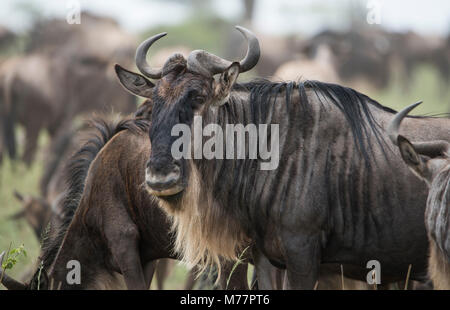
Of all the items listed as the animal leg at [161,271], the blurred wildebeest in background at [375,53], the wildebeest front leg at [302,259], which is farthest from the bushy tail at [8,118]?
the wildebeest front leg at [302,259]

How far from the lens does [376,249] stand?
13.8 ft

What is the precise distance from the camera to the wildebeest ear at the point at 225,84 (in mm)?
4129

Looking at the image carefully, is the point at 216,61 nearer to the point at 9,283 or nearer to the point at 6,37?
the point at 9,283

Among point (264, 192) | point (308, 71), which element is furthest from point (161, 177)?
point (308, 71)

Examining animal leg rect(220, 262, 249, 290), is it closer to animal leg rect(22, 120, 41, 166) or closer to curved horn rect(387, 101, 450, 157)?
curved horn rect(387, 101, 450, 157)

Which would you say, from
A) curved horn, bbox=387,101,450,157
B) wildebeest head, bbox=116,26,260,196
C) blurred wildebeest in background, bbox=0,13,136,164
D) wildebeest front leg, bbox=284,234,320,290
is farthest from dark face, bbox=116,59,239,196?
blurred wildebeest in background, bbox=0,13,136,164

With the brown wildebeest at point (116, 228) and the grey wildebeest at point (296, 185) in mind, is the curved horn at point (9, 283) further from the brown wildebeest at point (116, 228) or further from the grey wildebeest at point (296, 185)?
the grey wildebeest at point (296, 185)

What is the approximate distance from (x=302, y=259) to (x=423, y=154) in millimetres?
831

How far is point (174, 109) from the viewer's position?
400cm

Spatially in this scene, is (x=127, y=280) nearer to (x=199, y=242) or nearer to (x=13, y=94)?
(x=199, y=242)

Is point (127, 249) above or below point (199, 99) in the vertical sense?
below

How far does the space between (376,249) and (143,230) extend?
1.48 meters

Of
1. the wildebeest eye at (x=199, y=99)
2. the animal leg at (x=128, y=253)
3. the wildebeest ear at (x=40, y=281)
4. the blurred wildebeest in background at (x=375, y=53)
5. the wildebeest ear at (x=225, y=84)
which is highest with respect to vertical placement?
the blurred wildebeest in background at (x=375, y=53)
